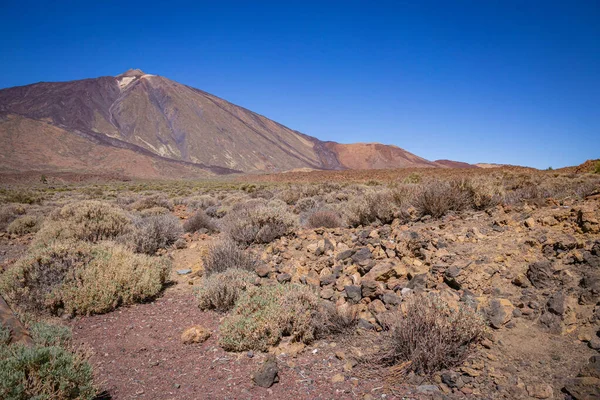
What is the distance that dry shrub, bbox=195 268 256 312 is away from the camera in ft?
15.1

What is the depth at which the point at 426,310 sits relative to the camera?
3.02 metres

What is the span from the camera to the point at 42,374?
2.26 meters

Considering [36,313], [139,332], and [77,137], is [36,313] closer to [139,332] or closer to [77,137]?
[139,332]

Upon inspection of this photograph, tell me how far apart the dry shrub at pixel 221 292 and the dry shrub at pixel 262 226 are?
2406mm

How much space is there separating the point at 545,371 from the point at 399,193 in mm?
5348

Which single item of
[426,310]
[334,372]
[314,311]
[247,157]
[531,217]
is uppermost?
[247,157]

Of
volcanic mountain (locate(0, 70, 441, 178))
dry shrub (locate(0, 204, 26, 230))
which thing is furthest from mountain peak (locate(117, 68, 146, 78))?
dry shrub (locate(0, 204, 26, 230))

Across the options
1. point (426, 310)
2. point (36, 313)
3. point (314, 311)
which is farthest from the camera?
point (36, 313)

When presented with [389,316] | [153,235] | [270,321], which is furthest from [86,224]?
[389,316]

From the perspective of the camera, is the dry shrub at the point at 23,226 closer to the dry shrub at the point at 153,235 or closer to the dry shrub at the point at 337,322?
the dry shrub at the point at 153,235

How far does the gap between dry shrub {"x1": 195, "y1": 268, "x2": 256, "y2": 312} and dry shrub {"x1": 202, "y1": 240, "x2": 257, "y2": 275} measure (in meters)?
0.72

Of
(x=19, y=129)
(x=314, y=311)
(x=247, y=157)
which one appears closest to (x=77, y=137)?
A: (x=19, y=129)

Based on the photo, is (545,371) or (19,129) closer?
(545,371)

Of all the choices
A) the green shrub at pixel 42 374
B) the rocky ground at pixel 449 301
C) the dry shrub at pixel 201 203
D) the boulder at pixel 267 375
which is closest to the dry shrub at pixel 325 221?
the rocky ground at pixel 449 301
